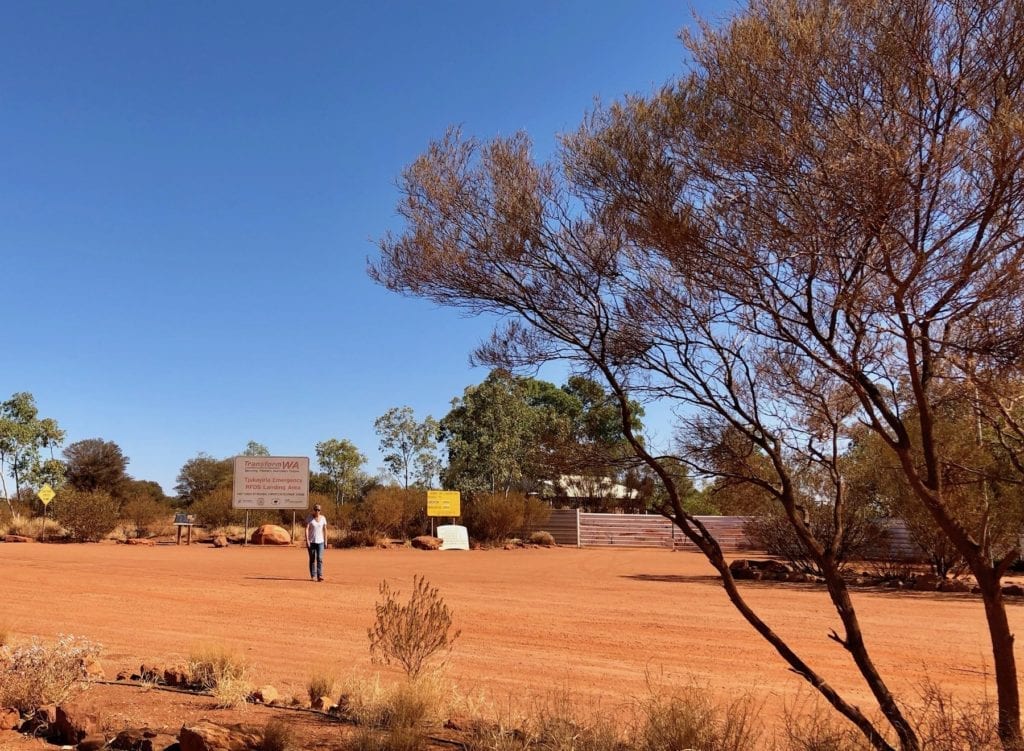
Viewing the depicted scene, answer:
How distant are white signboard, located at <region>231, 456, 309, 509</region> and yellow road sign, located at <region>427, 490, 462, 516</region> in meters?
6.53

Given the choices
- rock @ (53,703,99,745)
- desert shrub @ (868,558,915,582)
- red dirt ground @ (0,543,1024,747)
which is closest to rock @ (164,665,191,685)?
red dirt ground @ (0,543,1024,747)

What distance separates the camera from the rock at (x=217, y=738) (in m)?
5.95

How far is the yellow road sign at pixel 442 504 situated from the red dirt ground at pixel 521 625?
725 inches

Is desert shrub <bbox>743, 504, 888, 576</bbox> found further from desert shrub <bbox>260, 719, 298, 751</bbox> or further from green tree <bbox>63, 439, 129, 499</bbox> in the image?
green tree <bbox>63, 439, 129, 499</bbox>

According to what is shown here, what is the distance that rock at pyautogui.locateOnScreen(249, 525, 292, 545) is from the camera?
1713 inches

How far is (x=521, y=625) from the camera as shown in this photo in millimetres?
15398

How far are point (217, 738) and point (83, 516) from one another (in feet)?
133

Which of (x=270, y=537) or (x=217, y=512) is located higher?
(x=217, y=512)

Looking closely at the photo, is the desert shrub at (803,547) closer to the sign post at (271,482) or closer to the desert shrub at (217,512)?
the sign post at (271,482)

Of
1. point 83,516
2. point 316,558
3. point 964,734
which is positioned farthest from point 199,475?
point 964,734

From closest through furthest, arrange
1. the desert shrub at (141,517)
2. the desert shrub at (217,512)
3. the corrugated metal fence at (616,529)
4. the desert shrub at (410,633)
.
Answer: the desert shrub at (410,633)
the desert shrub at (141,517)
the desert shrub at (217,512)
the corrugated metal fence at (616,529)

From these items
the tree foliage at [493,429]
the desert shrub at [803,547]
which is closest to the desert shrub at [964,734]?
the desert shrub at [803,547]

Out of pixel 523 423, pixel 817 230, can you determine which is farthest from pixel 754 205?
pixel 523 423

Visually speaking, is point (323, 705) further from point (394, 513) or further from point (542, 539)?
point (542, 539)
